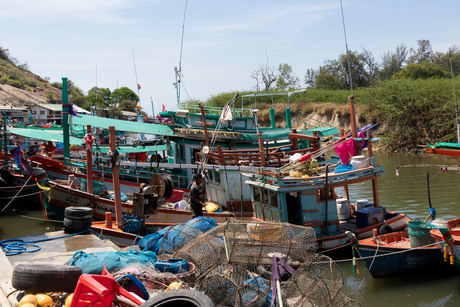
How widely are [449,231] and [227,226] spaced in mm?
4956

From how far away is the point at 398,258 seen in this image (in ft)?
34.0

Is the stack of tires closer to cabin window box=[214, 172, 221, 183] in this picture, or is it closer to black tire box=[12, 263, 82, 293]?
black tire box=[12, 263, 82, 293]

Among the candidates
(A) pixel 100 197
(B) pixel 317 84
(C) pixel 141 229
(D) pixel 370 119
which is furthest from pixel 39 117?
(C) pixel 141 229

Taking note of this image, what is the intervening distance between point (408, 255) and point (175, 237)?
519 cm

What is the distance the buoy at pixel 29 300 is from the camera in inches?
253

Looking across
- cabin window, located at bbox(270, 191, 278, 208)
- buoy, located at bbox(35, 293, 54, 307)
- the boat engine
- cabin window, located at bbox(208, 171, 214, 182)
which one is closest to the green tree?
cabin window, located at bbox(208, 171, 214, 182)

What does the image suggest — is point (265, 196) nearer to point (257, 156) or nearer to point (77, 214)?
point (257, 156)

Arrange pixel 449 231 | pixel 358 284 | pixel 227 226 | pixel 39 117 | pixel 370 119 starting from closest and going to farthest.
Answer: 1. pixel 227 226
2. pixel 449 231
3. pixel 358 284
4. pixel 370 119
5. pixel 39 117

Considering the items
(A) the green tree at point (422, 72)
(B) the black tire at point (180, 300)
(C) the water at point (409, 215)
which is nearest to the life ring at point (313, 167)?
(C) the water at point (409, 215)

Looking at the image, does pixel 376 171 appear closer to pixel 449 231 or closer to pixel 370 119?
pixel 449 231

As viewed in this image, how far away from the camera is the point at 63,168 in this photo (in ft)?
64.8

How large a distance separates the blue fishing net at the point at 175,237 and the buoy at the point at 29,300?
327cm

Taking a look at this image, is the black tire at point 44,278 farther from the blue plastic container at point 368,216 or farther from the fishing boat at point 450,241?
the blue plastic container at point 368,216

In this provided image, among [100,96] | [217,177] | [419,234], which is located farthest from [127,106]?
[419,234]
